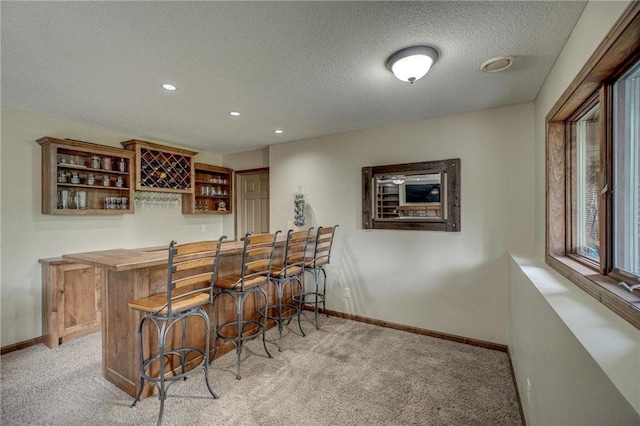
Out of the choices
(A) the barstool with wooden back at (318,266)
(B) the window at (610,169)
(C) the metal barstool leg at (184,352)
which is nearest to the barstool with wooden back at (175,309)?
(C) the metal barstool leg at (184,352)

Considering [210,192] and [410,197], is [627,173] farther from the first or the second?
[210,192]

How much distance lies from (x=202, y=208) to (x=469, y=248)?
3.93 metres

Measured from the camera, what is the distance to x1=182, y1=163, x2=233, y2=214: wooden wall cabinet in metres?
4.67

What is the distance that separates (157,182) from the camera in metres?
4.10

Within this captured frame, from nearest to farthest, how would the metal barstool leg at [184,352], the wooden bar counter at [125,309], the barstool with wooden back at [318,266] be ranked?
the wooden bar counter at [125,309] < the metal barstool leg at [184,352] < the barstool with wooden back at [318,266]

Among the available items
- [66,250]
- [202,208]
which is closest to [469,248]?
[202,208]

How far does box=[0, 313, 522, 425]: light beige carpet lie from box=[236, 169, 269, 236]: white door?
230 cm

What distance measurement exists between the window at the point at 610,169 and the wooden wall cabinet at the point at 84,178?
4390mm

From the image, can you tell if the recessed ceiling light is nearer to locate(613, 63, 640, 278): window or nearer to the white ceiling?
the white ceiling

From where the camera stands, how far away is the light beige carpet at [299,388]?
6.52 feet

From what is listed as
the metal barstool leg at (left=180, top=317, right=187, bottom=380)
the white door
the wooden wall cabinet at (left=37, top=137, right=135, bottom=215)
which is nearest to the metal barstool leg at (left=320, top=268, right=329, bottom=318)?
the white door

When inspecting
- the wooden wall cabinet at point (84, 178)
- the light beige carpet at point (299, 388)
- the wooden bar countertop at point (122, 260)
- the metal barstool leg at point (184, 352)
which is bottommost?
the light beige carpet at point (299, 388)

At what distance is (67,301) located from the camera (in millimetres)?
3127

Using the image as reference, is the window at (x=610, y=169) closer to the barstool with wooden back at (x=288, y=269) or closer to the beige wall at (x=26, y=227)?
the barstool with wooden back at (x=288, y=269)
